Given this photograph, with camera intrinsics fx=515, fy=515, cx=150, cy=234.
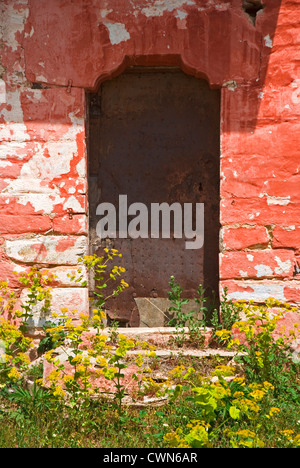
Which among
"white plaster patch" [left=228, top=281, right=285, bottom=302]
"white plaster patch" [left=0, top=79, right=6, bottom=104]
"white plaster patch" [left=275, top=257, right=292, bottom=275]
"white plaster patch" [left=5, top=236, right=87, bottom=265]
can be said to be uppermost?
"white plaster patch" [left=0, top=79, right=6, bottom=104]

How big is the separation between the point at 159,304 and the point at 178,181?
3.70 ft

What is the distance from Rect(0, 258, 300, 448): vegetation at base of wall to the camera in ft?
9.59

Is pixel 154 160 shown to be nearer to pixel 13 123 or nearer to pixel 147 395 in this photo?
pixel 13 123

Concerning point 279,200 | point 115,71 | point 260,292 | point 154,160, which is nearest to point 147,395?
point 260,292

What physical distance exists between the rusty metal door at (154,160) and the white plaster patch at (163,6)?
1.73 feet

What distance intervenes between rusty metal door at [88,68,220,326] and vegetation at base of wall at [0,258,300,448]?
45 centimetres

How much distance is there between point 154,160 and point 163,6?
129 centimetres

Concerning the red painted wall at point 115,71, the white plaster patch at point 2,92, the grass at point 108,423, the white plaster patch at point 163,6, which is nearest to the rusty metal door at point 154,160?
the red painted wall at point 115,71

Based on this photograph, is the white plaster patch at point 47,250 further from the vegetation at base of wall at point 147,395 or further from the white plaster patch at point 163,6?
the white plaster patch at point 163,6

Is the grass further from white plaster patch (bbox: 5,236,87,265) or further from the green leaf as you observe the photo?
white plaster patch (bbox: 5,236,87,265)

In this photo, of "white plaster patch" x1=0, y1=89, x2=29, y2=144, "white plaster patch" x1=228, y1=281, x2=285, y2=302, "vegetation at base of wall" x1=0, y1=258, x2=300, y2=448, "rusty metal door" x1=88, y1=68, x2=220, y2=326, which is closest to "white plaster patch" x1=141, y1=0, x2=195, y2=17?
"rusty metal door" x1=88, y1=68, x2=220, y2=326

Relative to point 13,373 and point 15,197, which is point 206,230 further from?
point 13,373

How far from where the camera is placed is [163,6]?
430 centimetres

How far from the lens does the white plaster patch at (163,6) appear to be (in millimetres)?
4297
